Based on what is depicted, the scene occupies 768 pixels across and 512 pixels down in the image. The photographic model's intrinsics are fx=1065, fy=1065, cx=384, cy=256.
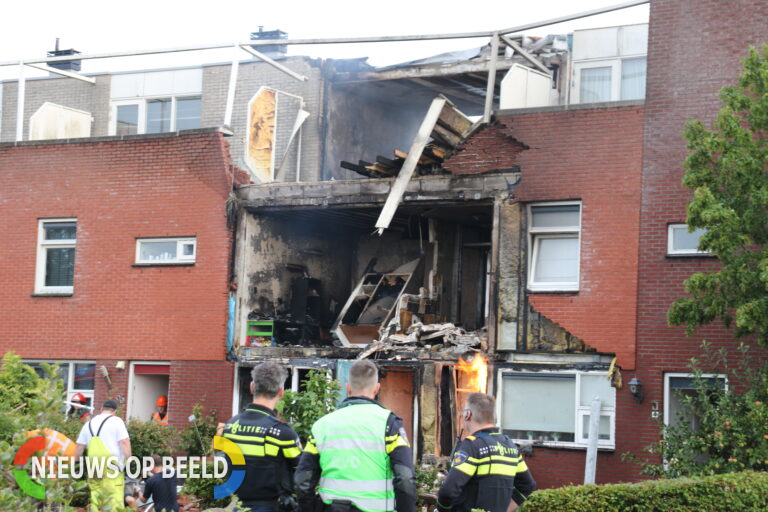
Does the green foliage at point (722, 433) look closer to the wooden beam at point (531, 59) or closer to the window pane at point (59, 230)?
the wooden beam at point (531, 59)

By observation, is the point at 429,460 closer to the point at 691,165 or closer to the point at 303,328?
the point at 303,328

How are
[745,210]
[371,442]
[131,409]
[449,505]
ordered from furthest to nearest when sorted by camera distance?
[131,409]
[745,210]
[449,505]
[371,442]

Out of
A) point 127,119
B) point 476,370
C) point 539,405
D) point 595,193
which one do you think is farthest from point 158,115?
point 539,405

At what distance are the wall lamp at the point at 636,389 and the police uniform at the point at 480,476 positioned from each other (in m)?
8.08

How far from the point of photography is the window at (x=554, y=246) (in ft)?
55.5

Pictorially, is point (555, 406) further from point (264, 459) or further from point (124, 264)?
point (264, 459)

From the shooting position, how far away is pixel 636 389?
51.8ft

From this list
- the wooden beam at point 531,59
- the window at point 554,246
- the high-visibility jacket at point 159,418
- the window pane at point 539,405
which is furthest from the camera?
the high-visibility jacket at point 159,418

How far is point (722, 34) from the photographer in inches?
627

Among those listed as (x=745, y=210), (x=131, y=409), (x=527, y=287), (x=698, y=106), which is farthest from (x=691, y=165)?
(x=131, y=409)

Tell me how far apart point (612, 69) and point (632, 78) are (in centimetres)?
43

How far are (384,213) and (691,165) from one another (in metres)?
5.37

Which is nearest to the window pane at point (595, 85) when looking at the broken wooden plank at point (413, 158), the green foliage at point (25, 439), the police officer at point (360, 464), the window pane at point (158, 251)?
the broken wooden plank at point (413, 158)

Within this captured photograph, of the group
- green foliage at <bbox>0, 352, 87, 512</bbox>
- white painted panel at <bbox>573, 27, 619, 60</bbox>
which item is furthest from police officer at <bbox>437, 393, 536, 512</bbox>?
white painted panel at <bbox>573, 27, 619, 60</bbox>
